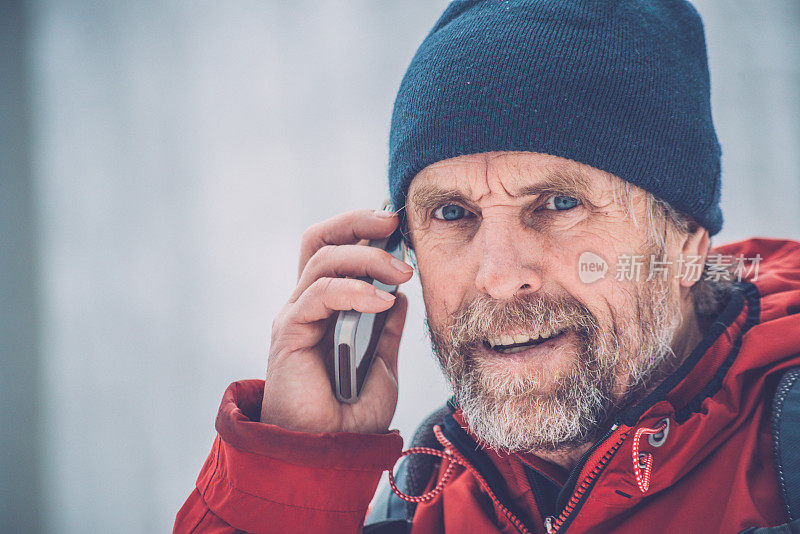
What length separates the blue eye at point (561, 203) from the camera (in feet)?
3.53

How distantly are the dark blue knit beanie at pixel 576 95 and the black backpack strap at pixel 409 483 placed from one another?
0.64m

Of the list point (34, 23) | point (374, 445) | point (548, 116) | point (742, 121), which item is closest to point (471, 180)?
point (548, 116)

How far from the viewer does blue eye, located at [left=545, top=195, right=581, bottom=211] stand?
1077 millimetres

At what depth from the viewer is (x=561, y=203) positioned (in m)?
1.08

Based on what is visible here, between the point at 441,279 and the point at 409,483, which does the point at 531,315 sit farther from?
the point at 409,483

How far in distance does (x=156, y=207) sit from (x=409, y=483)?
1.49 metres

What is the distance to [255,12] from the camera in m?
2.17

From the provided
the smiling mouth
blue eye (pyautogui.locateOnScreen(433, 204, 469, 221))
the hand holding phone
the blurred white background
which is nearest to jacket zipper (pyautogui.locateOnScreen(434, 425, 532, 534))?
the hand holding phone

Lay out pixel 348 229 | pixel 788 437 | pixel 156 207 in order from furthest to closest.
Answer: pixel 156 207
pixel 348 229
pixel 788 437

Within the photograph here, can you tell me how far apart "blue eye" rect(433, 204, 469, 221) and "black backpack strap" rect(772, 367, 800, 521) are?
64 centimetres

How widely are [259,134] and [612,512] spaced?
Result: 1754 millimetres

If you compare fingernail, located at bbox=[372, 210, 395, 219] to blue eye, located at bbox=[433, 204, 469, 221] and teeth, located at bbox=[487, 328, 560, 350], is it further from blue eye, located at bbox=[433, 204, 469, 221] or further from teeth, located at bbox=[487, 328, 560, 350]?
teeth, located at bbox=[487, 328, 560, 350]

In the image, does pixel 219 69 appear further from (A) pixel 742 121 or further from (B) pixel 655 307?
(A) pixel 742 121

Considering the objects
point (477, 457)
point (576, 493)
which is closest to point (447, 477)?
point (477, 457)
